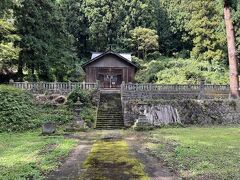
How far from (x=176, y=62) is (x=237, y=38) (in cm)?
1289

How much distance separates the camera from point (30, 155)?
13.3 metres

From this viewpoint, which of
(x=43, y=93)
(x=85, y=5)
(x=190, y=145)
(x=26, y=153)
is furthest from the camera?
(x=85, y=5)

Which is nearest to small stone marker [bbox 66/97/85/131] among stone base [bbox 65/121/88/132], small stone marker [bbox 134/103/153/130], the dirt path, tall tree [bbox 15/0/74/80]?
stone base [bbox 65/121/88/132]

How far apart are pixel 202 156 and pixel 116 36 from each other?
56.5m

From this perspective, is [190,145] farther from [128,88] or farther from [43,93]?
[43,93]

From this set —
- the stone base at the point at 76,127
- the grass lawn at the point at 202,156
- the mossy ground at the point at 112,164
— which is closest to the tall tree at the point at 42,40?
the stone base at the point at 76,127

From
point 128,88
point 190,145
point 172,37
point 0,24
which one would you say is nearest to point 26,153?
point 190,145

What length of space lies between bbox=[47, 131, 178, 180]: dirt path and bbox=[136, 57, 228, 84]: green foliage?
26998 mm

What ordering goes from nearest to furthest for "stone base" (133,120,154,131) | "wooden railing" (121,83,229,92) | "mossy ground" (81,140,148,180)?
1. "mossy ground" (81,140,148,180)
2. "stone base" (133,120,154,131)
3. "wooden railing" (121,83,229,92)

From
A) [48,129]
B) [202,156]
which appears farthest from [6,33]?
[202,156]

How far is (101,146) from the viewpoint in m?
15.7

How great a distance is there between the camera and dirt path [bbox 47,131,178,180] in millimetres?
9961

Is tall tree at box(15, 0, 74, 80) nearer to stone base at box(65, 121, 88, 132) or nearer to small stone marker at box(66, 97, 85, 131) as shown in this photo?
small stone marker at box(66, 97, 85, 131)

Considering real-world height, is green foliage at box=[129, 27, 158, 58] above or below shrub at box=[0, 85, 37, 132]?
above
